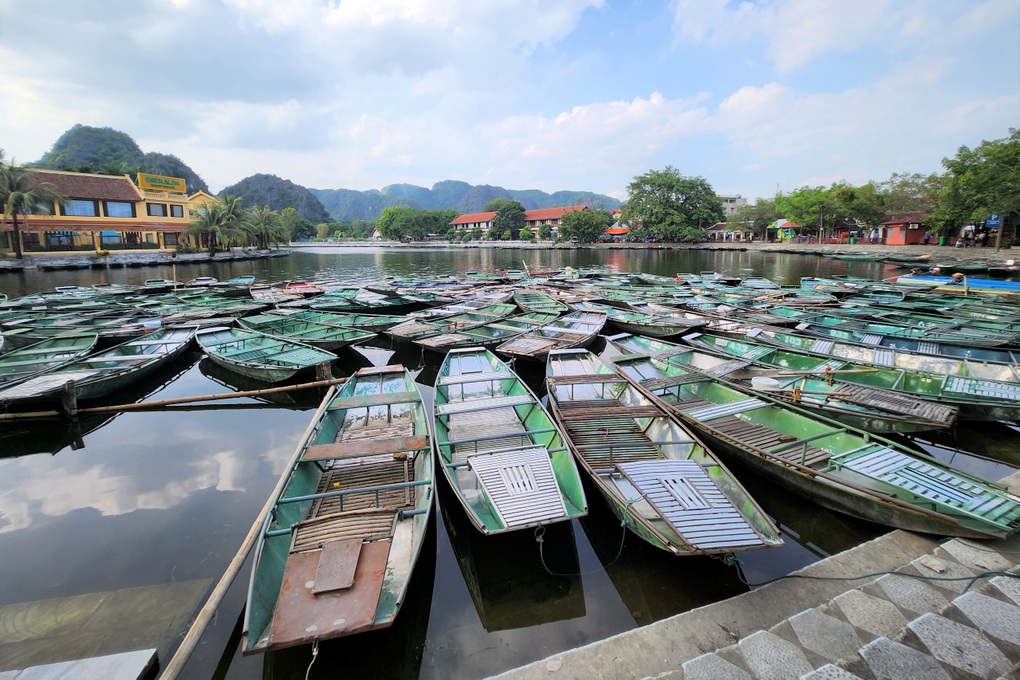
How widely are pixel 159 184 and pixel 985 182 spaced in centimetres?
8500

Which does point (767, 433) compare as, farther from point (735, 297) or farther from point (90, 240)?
point (90, 240)

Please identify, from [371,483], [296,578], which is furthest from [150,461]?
[296,578]

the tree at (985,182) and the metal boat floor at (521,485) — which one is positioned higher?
the tree at (985,182)

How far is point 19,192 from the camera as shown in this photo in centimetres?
3956

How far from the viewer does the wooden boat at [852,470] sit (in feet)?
19.2

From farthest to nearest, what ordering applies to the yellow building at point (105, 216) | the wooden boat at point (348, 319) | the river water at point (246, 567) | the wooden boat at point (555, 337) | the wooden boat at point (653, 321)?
the yellow building at point (105, 216)
the wooden boat at point (348, 319)
the wooden boat at point (653, 321)
the wooden boat at point (555, 337)
the river water at point (246, 567)

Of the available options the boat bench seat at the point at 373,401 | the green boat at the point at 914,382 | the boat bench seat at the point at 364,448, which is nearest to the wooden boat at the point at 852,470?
the green boat at the point at 914,382

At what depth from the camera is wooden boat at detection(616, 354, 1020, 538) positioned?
19.2ft

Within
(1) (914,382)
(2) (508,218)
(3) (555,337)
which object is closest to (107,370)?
(3) (555,337)

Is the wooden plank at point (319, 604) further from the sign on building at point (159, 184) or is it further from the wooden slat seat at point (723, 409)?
the sign on building at point (159, 184)

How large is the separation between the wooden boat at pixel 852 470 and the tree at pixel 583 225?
7494 cm

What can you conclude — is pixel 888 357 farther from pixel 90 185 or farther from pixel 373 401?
pixel 90 185

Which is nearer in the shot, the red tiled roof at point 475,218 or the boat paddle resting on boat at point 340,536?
the boat paddle resting on boat at point 340,536

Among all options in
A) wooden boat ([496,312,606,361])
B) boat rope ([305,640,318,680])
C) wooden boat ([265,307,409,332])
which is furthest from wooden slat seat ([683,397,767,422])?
wooden boat ([265,307,409,332])
